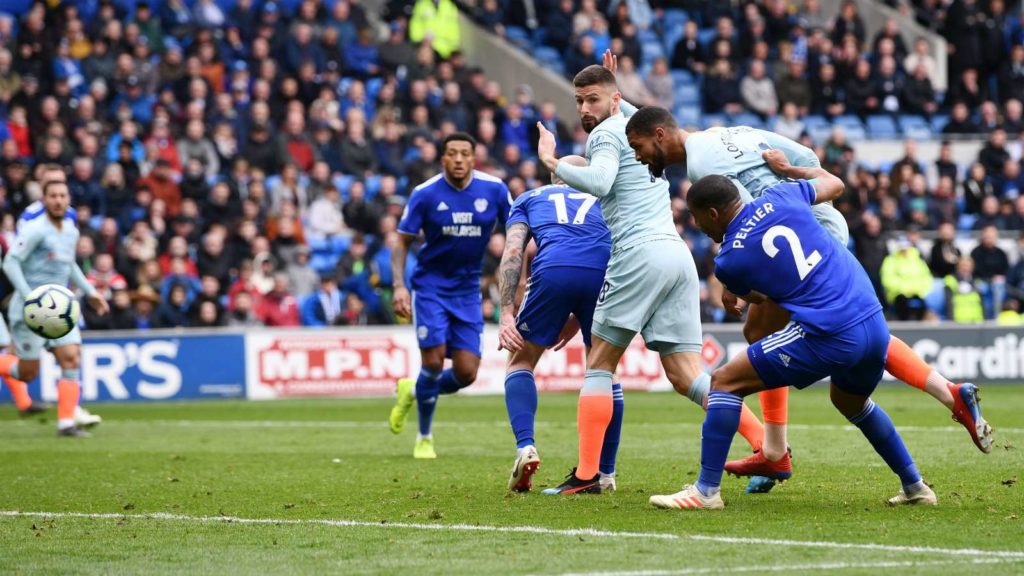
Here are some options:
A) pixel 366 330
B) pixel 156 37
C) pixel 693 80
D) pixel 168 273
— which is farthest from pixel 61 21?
pixel 693 80

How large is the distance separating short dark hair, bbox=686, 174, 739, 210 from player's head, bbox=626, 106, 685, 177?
0.56 meters

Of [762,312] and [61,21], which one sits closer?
[762,312]

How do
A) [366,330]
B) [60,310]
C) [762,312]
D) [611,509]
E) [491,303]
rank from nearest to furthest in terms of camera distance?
[611,509] → [762,312] → [60,310] → [366,330] → [491,303]

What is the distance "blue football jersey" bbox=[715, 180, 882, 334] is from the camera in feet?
24.5

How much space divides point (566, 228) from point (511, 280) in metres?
0.48

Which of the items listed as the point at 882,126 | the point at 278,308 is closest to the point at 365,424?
the point at 278,308

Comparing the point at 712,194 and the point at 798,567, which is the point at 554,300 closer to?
the point at 712,194

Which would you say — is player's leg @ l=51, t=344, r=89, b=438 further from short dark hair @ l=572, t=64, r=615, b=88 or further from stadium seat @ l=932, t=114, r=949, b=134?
stadium seat @ l=932, t=114, r=949, b=134

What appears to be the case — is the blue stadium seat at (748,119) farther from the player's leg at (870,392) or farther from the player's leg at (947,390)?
the player's leg at (870,392)

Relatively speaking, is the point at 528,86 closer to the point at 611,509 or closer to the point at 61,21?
the point at 61,21

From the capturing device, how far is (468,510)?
831 centimetres

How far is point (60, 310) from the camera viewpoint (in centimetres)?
1339

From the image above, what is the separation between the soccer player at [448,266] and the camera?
38.8 ft

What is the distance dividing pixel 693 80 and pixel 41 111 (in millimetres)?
11699
